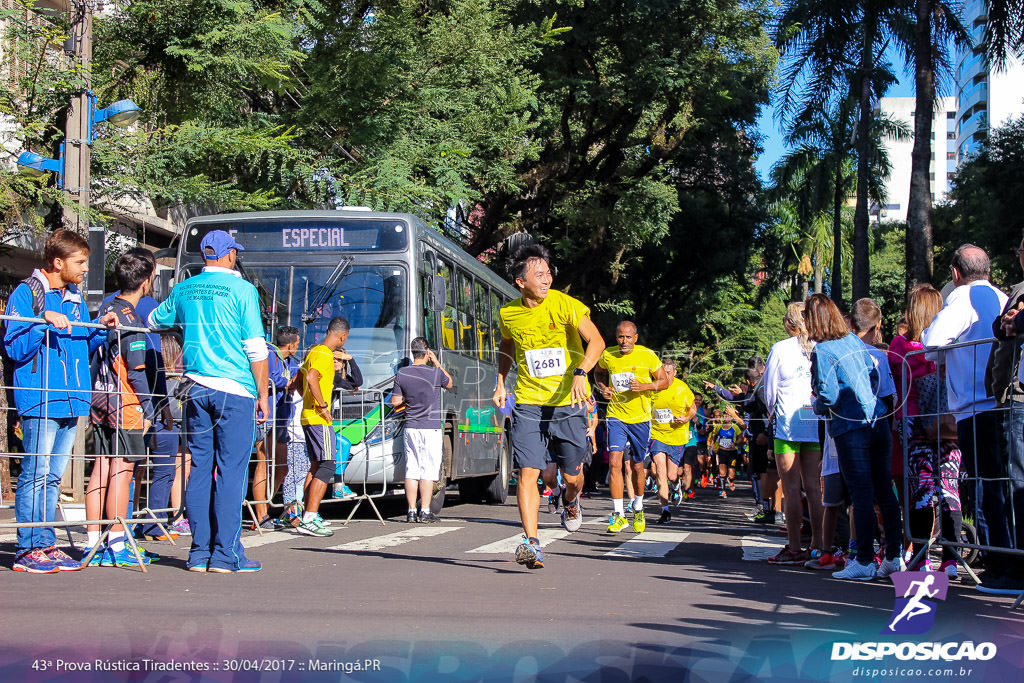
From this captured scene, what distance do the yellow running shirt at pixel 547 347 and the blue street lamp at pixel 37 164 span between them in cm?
828

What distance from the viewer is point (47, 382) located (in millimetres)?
7352

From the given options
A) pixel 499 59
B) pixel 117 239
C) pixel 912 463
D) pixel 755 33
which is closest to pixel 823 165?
pixel 755 33

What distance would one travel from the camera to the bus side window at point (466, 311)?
16.0 m

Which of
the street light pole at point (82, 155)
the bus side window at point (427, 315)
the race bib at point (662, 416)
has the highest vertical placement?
the street light pole at point (82, 155)

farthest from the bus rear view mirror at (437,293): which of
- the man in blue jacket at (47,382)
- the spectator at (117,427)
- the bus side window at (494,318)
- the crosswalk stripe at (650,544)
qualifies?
the man in blue jacket at (47,382)

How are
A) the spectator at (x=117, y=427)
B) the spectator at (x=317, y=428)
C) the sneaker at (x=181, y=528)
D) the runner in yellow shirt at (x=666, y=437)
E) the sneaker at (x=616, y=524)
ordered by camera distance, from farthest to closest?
the runner in yellow shirt at (x=666, y=437) < the sneaker at (x=616, y=524) < the spectator at (x=317, y=428) < the sneaker at (x=181, y=528) < the spectator at (x=117, y=427)

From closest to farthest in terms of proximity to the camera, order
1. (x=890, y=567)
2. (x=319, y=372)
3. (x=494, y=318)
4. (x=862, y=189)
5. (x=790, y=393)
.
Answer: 1. (x=890, y=567)
2. (x=790, y=393)
3. (x=319, y=372)
4. (x=494, y=318)
5. (x=862, y=189)

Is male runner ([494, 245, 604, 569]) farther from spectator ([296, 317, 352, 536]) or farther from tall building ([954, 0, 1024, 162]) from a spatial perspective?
tall building ([954, 0, 1024, 162])

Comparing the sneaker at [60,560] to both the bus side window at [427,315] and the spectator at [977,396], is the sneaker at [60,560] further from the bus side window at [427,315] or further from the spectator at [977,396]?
the bus side window at [427,315]

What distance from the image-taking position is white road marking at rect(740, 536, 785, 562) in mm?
9602

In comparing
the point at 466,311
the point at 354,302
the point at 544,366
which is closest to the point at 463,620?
the point at 544,366

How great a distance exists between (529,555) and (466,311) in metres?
8.78

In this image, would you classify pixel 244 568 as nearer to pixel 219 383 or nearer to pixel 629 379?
pixel 219 383

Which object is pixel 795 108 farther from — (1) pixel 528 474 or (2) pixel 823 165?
(1) pixel 528 474
